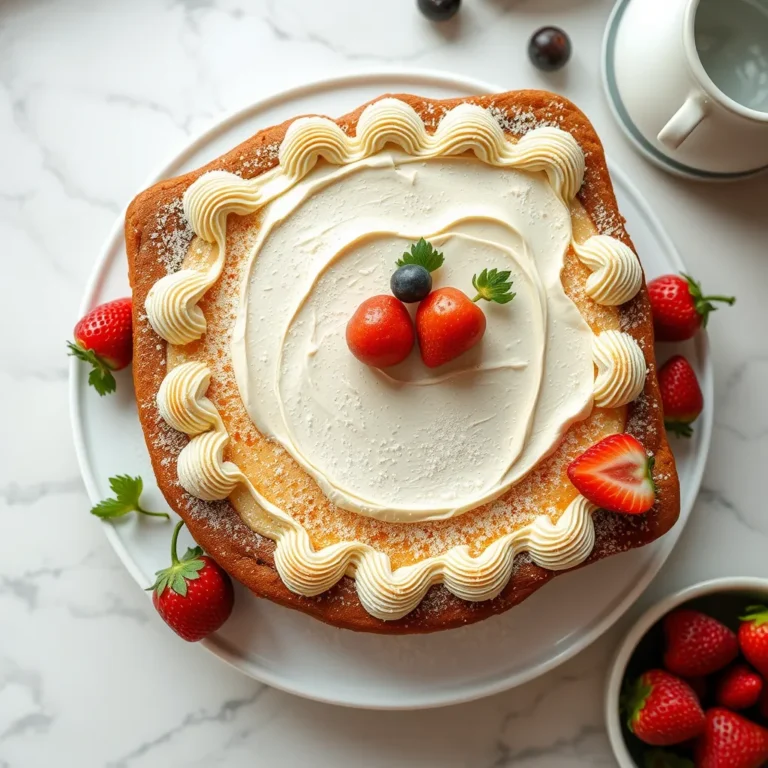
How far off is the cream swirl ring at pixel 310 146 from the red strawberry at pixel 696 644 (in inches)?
68.2

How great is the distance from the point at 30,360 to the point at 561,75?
198 centimetres

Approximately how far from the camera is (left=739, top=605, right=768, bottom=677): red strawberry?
2.46m

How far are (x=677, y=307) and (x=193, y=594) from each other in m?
1.64

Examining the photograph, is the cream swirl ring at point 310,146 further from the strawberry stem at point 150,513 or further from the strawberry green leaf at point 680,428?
the strawberry green leaf at point 680,428

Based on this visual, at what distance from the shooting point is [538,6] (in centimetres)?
269

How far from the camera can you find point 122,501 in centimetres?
241

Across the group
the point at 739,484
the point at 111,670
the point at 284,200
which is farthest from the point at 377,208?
the point at 111,670

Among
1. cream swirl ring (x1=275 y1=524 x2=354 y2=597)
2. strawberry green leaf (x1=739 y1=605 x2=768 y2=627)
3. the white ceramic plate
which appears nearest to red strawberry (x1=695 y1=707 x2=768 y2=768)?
strawberry green leaf (x1=739 y1=605 x2=768 y2=627)

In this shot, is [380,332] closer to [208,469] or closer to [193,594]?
[208,469]

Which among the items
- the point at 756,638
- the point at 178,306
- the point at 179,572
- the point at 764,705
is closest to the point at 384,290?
the point at 178,306

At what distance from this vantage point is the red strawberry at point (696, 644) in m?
2.48

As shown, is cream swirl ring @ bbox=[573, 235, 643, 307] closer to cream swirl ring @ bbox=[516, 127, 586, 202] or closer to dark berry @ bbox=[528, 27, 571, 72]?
cream swirl ring @ bbox=[516, 127, 586, 202]

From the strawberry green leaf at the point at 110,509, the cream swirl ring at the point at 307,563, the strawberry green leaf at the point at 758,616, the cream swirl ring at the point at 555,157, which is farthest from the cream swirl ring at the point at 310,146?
the strawberry green leaf at the point at 758,616

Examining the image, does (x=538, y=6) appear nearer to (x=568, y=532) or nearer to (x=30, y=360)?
(x=568, y=532)
